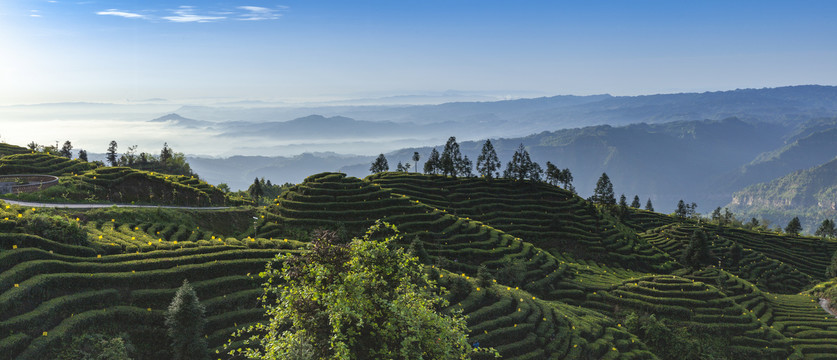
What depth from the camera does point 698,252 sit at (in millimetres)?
90750

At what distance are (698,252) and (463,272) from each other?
60752mm


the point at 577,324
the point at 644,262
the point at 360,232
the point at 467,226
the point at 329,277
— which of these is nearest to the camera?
the point at 329,277

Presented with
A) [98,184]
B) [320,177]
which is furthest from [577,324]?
[98,184]

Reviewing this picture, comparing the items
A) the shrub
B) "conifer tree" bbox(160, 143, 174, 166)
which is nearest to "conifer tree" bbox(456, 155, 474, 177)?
the shrub

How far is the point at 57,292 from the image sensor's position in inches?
1199

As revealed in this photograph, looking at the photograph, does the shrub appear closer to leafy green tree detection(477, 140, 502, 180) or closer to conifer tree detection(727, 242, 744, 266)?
leafy green tree detection(477, 140, 502, 180)

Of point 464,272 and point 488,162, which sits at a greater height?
point 488,162

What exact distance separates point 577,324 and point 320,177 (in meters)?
54.5

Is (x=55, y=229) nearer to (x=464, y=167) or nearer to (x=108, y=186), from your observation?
(x=108, y=186)

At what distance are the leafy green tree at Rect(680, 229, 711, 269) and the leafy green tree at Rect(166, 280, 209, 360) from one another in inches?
3893

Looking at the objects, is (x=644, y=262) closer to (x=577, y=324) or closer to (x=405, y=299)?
(x=577, y=324)

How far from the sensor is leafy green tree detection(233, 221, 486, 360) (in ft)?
56.0

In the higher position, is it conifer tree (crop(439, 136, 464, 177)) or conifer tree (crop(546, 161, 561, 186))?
conifer tree (crop(439, 136, 464, 177))

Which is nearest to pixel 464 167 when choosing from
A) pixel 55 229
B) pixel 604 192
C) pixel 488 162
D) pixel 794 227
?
pixel 488 162
